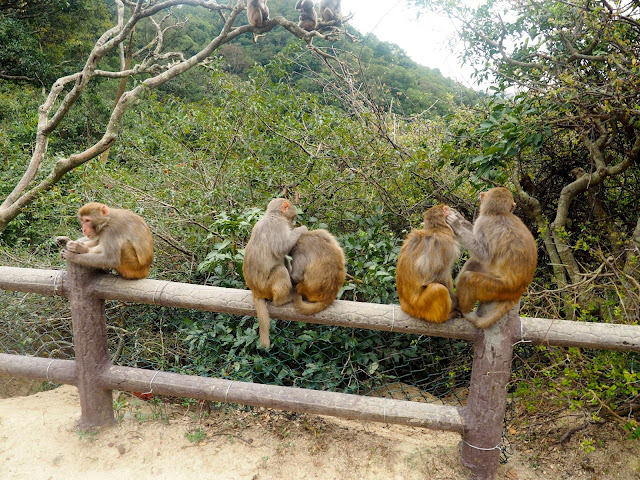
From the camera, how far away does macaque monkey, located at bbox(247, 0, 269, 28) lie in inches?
278

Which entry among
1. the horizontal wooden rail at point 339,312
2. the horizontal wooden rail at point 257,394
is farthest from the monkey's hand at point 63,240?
the horizontal wooden rail at point 257,394

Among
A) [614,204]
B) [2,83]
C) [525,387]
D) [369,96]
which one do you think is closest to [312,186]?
[369,96]

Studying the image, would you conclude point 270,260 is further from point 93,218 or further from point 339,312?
point 93,218

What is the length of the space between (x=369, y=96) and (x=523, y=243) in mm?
3145

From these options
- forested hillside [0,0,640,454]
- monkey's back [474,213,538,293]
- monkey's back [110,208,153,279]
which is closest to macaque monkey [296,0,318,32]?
forested hillside [0,0,640,454]

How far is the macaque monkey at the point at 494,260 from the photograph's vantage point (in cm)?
246

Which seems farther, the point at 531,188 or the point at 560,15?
the point at 531,188

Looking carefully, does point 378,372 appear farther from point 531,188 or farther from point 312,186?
point 531,188

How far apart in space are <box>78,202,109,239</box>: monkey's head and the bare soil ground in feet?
4.78

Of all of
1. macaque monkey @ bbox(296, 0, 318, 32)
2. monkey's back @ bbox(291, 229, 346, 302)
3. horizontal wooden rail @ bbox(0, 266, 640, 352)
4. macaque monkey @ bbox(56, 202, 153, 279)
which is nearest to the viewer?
horizontal wooden rail @ bbox(0, 266, 640, 352)

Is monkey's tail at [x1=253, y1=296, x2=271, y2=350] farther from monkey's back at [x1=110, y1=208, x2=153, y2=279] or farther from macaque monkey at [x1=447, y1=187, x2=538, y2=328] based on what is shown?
macaque monkey at [x1=447, y1=187, x2=538, y2=328]

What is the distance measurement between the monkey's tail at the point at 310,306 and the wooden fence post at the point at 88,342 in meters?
1.45

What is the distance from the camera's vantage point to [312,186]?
15.3ft

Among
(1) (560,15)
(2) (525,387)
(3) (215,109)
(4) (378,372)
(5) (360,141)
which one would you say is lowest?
(4) (378,372)
